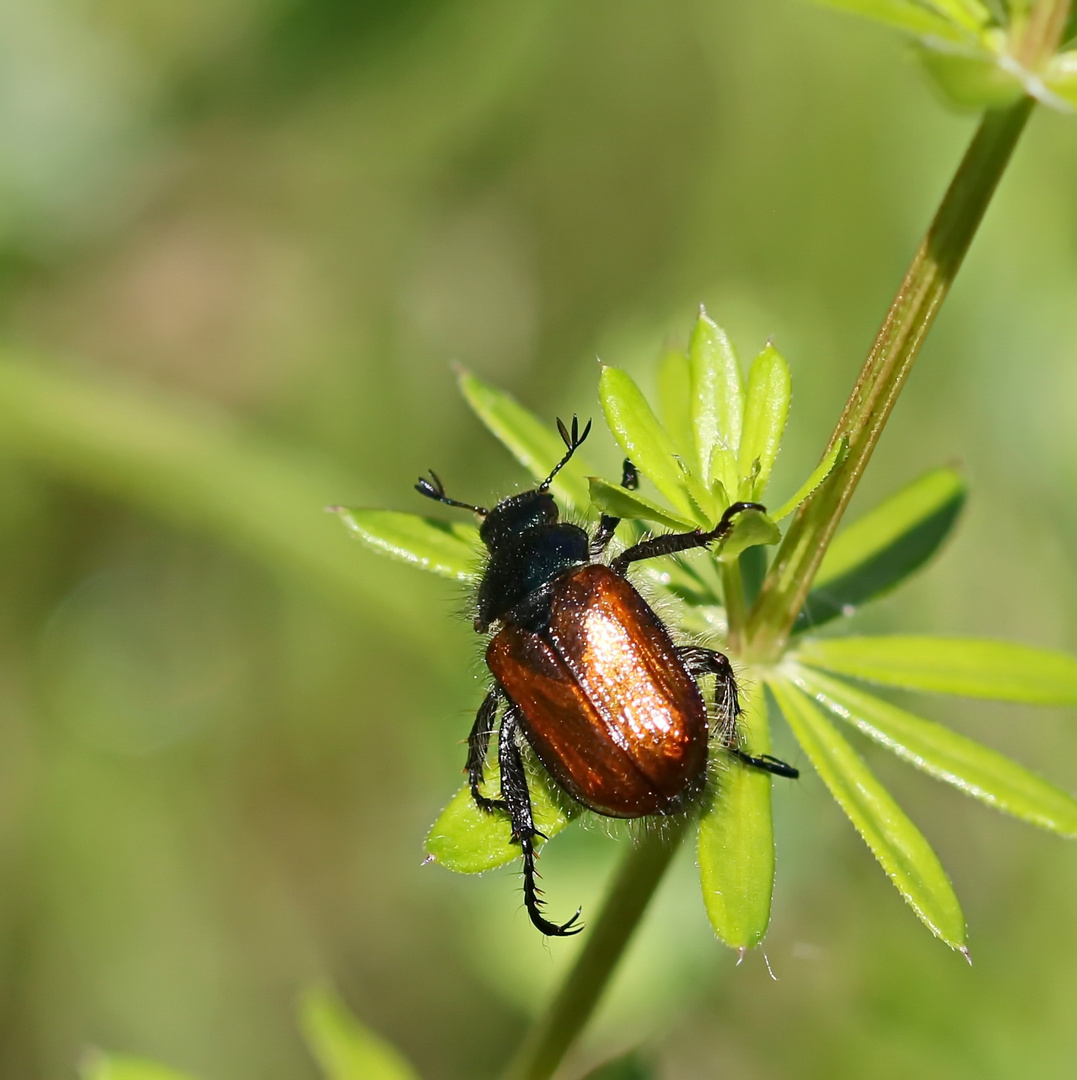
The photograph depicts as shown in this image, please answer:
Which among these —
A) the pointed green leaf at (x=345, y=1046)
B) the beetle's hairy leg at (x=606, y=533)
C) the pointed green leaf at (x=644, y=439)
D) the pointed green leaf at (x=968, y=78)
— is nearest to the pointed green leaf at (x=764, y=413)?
the pointed green leaf at (x=644, y=439)

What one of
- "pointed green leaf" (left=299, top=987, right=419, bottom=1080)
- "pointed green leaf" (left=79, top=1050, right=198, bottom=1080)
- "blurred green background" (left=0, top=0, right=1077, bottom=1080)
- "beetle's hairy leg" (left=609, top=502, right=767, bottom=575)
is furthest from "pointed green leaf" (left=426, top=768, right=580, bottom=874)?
"blurred green background" (left=0, top=0, right=1077, bottom=1080)

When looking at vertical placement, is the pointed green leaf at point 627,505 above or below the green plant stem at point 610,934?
above

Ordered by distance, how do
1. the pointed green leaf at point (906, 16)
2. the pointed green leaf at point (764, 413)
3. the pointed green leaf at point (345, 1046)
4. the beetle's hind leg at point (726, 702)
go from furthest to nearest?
the pointed green leaf at point (345, 1046), the beetle's hind leg at point (726, 702), the pointed green leaf at point (764, 413), the pointed green leaf at point (906, 16)

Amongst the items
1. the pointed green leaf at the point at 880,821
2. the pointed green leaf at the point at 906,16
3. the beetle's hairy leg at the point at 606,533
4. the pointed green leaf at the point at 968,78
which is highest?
the pointed green leaf at the point at 906,16

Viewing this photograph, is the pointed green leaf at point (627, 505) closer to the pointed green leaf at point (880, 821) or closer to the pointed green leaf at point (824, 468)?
the pointed green leaf at point (824, 468)

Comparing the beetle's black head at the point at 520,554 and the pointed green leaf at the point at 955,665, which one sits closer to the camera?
the pointed green leaf at the point at 955,665

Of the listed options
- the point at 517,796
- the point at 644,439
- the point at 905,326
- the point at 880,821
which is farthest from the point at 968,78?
→ the point at 517,796

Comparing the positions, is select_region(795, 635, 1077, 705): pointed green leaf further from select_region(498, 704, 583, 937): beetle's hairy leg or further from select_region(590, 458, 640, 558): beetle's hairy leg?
select_region(590, 458, 640, 558): beetle's hairy leg

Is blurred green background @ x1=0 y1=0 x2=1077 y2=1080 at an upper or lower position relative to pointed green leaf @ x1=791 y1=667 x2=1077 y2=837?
lower
